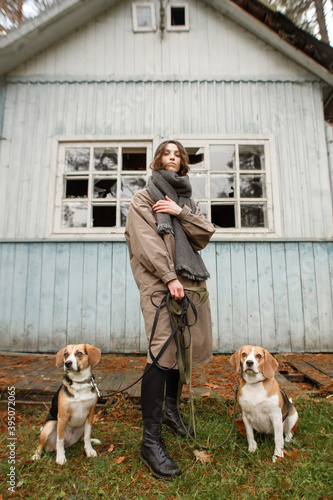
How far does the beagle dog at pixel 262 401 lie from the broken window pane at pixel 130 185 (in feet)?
11.2

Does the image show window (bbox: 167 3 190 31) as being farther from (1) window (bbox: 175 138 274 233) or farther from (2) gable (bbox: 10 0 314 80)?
(1) window (bbox: 175 138 274 233)

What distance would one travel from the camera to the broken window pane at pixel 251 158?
16.4 ft

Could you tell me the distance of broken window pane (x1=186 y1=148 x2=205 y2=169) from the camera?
4.97 meters

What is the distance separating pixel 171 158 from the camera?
2.53 metres

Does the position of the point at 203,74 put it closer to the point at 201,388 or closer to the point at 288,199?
the point at 288,199

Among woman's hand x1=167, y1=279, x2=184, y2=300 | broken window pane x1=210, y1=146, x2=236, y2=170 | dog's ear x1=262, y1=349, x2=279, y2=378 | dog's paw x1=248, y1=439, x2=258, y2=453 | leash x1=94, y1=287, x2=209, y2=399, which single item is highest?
broken window pane x1=210, y1=146, x2=236, y2=170

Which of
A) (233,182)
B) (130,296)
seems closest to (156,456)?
(130,296)

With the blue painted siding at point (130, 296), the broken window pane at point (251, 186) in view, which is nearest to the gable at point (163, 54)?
the broken window pane at point (251, 186)

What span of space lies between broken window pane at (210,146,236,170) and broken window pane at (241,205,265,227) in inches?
28.4

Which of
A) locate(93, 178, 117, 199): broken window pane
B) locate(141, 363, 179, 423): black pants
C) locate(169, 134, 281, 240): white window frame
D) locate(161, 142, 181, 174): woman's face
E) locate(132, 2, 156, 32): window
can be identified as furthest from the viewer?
locate(132, 2, 156, 32): window

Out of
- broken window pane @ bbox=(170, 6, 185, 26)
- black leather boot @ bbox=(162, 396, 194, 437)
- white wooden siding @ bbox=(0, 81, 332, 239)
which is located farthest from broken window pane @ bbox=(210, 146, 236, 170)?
black leather boot @ bbox=(162, 396, 194, 437)

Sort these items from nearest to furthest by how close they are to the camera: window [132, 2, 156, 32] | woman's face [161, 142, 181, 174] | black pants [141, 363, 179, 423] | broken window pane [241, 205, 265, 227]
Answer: black pants [141, 363, 179, 423]
woman's face [161, 142, 181, 174]
broken window pane [241, 205, 265, 227]
window [132, 2, 156, 32]

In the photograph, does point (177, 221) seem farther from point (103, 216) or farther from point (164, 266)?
point (103, 216)

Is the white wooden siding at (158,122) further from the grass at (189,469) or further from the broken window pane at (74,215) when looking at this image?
the grass at (189,469)
